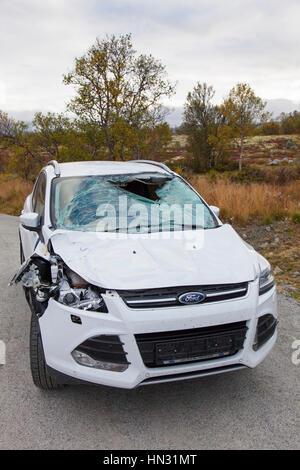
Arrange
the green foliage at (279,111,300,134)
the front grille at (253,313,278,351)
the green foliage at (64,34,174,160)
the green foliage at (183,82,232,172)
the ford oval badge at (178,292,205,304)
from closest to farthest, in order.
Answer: the ford oval badge at (178,292,205,304) → the front grille at (253,313,278,351) → the green foliage at (64,34,174,160) → the green foliage at (183,82,232,172) → the green foliage at (279,111,300,134)

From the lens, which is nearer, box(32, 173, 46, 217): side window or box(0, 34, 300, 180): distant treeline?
box(32, 173, 46, 217): side window

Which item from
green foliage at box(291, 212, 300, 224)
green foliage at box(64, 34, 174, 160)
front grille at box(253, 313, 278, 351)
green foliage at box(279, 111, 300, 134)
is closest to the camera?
front grille at box(253, 313, 278, 351)

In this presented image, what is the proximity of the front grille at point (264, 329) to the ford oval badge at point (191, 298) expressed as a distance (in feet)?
1.57

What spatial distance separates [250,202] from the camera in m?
9.41

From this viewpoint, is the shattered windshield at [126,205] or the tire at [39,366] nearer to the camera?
the tire at [39,366]

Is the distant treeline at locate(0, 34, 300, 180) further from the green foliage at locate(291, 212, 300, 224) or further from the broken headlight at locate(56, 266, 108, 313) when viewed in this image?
the broken headlight at locate(56, 266, 108, 313)

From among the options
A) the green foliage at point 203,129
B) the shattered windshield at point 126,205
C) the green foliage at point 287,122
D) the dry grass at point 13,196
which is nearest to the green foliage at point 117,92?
the dry grass at point 13,196

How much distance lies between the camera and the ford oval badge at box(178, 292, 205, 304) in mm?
2343

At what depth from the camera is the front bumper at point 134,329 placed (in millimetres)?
2240

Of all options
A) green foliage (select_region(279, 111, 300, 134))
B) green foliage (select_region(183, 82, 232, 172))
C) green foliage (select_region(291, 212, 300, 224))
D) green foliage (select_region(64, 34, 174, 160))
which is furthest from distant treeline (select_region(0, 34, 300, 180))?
green foliage (select_region(279, 111, 300, 134))

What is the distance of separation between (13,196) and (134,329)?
15367 mm

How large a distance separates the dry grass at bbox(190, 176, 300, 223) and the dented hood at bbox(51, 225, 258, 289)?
6.23 meters

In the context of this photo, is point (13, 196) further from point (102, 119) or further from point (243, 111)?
point (243, 111)

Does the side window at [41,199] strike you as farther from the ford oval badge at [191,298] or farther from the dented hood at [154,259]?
the ford oval badge at [191,298]
